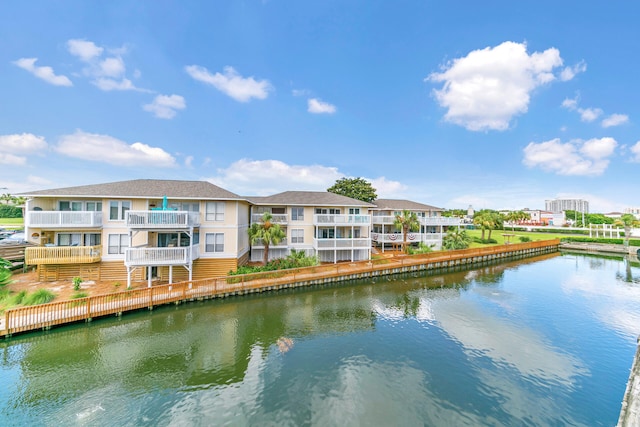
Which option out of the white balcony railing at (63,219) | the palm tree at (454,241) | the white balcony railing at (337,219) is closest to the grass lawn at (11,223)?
the white balcony railing at (63,219)

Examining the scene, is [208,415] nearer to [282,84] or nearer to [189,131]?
[189,131]

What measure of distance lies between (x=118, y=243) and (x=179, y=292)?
24.3 feet

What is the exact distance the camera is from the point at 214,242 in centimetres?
2048

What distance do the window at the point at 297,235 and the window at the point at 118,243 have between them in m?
14.6

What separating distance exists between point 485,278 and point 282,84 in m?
36.9

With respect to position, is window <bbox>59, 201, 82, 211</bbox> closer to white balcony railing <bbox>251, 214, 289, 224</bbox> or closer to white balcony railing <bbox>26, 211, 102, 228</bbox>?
white balcony railing <bbox>26, 211, 102, 228</bbox>

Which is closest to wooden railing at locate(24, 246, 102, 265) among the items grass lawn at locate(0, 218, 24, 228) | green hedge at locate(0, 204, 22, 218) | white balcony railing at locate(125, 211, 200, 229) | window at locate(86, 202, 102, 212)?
window at locate(86, 202, 102, 212)

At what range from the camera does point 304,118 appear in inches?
1558

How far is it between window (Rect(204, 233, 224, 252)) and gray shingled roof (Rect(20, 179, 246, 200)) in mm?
3140

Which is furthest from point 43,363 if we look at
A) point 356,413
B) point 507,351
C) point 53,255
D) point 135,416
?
point 507,351

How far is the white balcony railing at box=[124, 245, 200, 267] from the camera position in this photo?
1707cm

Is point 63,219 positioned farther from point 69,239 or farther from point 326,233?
point 326,233

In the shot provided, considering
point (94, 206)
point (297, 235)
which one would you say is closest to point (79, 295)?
point (94, 206)

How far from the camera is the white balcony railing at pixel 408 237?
1305 inches
